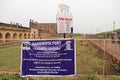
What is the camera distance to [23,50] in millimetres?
7730

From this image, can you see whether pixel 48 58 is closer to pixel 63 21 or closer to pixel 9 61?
pixel 63 21

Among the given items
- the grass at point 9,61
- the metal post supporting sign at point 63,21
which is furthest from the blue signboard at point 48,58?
the grass at point 9,61

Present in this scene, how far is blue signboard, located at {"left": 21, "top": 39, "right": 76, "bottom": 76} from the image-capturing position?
7422mm

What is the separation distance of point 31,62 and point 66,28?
2.12m

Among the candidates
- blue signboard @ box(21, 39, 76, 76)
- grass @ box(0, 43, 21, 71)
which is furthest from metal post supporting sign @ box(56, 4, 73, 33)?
grass @ box(0, 43, 21, 71)

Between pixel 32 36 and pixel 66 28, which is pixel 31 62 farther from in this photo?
pixel 32 36

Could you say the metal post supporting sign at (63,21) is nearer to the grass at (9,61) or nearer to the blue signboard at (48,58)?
the blue signboard at (48,58)

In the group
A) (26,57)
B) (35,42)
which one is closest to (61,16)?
(35,42)

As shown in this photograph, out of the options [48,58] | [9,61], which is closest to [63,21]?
[48,58]

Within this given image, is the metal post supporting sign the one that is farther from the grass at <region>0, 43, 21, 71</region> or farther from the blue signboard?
the grass at <region>0, 43, 21, 71</region>

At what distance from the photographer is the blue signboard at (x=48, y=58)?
24.3 feet

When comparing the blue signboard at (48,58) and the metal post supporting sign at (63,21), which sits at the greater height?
the metal post supporting sign at (63,21)

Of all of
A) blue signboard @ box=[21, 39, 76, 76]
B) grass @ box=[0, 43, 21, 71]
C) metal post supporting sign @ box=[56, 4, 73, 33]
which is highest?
metal post supporting sign @ box=[56, 4, 73, 33]

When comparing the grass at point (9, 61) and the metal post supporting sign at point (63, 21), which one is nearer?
the metal post supporting sign at point (63, 21)
